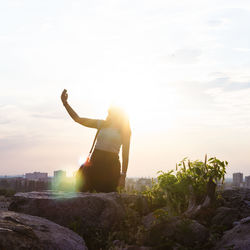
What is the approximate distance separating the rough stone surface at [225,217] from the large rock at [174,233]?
614 mm

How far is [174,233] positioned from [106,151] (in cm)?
263

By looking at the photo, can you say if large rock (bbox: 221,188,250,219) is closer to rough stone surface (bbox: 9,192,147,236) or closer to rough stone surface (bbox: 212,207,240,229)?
rough stone surface (bbox: 212,207,240,229)

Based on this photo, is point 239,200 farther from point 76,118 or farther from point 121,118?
point 76,118

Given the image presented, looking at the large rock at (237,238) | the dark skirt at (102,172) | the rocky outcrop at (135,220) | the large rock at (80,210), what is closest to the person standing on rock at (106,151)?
the dark skirt at (102,172)

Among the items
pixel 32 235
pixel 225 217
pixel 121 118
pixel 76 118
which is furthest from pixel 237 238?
pixel 76 118

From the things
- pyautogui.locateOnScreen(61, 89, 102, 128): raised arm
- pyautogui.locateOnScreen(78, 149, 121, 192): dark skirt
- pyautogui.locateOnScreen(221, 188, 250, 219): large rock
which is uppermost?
pyautogui.locateOnScreen(61, 89, 102, 128): raised arm

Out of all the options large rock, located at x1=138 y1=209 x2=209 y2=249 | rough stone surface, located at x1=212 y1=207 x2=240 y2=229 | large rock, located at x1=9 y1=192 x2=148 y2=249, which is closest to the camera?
large rock, located at x1=138 y1=209 x2=209 y2=249

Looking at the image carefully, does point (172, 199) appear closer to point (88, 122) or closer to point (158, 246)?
point (158, 246)

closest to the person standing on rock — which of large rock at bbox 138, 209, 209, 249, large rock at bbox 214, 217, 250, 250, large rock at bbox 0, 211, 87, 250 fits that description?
large rock at bbox 138, 209, 209, 249

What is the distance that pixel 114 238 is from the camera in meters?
6.48

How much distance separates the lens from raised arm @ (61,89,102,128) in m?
8.15

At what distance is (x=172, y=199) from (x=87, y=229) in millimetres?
1508

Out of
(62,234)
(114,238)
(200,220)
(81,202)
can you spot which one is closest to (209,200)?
(200,220)

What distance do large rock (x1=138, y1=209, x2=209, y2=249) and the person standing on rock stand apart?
208 centimetres
